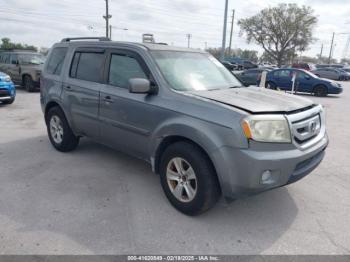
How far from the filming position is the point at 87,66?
4.60 metres

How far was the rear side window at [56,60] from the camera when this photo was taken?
5.13 m

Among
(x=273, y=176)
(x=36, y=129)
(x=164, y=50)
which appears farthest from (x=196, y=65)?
(x=36, y=129)

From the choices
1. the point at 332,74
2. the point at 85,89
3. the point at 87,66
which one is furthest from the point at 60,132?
the point at 332,74

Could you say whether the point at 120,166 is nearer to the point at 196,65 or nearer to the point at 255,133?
the point at 196,65

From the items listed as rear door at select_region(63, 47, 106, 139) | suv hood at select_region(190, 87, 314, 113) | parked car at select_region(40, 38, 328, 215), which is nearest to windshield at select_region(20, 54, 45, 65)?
parked car at select_region(40, 38, 328, 215)

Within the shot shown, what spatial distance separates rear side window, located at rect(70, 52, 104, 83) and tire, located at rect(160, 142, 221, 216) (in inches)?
70.9

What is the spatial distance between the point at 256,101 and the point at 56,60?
3.75m

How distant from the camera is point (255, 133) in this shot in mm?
2770

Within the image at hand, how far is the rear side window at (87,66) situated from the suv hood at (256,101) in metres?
1.68

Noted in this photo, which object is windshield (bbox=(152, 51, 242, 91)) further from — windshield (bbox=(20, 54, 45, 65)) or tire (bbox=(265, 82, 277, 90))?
tire (bbox=(265, 82, 277, 90))

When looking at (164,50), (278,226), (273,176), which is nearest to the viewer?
(273,176)

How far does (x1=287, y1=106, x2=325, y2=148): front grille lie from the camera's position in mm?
2985

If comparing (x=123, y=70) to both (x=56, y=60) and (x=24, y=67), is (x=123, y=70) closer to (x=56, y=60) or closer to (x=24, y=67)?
(x=56, y=60)

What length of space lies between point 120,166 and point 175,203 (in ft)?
5.24
